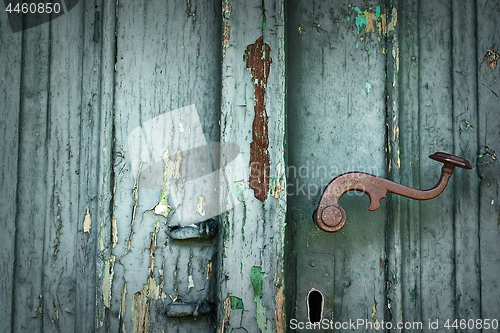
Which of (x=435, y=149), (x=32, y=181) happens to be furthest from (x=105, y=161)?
(x=435, y=149)

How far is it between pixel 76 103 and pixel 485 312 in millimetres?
839

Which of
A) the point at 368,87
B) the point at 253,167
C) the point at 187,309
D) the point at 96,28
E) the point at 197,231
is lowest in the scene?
the point at 187,309

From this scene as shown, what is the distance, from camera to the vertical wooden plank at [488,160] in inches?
28.9

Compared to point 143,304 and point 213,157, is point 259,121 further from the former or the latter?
point 143,304

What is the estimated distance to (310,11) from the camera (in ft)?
2.54

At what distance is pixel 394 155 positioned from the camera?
29.4 inches

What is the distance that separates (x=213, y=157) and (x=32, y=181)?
34 centimetres

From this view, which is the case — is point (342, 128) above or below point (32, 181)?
above

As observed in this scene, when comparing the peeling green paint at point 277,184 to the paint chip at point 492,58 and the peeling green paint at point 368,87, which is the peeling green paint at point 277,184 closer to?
the peeling green paint at point 368,87

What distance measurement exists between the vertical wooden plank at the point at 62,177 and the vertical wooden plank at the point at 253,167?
28cm

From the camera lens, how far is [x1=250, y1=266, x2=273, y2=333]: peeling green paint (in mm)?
670

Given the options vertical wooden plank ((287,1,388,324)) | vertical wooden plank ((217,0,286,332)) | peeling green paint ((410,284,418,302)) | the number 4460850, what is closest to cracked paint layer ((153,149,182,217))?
vertical wooden plank ((217,0,286,332))

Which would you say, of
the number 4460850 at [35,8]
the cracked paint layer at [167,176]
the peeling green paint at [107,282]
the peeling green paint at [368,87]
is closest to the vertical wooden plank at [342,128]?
the peeling green paint at [368,87]

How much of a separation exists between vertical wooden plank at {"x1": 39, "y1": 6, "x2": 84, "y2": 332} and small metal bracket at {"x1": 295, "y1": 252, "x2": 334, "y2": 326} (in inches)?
15.0
